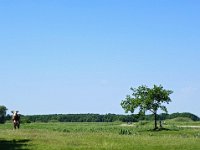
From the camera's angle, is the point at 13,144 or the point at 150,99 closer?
the point at 13,144

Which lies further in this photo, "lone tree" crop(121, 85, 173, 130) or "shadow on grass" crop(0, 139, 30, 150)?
"lone tree" crop(121, 85, 173, 130)

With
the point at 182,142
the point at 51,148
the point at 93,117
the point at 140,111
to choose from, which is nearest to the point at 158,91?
the point at 140,111

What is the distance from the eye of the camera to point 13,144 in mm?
37688

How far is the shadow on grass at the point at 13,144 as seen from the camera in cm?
3546

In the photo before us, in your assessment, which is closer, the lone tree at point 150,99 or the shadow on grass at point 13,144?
the shadow on grass at point 13,144

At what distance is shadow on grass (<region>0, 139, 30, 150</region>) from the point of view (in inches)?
1396

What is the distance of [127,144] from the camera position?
1513 inches

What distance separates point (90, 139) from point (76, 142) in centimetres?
266

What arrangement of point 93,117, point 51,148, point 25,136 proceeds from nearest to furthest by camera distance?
point 51,148, point 25,136, point 93,117

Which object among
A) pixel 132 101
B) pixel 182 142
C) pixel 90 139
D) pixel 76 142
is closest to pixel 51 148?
pixel 76 142

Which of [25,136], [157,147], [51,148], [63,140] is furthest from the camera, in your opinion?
[25,136]

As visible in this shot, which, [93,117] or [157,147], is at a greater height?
[93,117]

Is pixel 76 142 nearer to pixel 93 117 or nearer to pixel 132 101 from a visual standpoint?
pixel 132 101

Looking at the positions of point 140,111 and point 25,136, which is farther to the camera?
point 140,111
